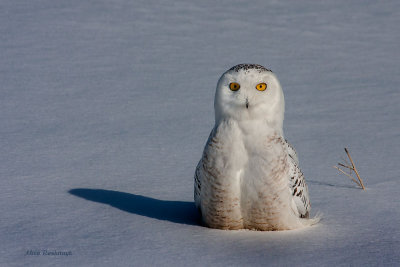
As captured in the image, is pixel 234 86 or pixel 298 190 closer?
pixel 234 86

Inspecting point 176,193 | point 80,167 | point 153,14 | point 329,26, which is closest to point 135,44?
point 153,14

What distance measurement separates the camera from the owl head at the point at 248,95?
3473 mm

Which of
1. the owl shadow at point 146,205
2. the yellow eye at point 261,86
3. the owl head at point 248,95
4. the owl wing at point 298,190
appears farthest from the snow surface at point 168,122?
the yellow eye at point 261,86

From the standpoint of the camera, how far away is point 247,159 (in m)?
3.50

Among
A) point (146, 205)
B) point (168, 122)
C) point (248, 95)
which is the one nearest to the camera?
point (248, 95)

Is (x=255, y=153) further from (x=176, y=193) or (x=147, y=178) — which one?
(x=147, y=178)

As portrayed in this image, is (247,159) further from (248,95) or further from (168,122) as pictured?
(168,122)

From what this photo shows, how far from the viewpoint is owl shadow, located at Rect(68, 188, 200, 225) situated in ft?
12.7

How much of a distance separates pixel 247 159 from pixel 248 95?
1.16 feet

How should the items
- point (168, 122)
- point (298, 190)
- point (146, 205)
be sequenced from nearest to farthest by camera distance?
1. point (298, 190)
2. point (146, 205)
3. point (168, 122)

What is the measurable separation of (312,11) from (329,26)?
72 centimetres

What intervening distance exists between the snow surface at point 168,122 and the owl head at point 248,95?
67cm

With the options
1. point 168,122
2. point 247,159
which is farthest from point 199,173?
point 168,122

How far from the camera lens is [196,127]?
19.6ft
